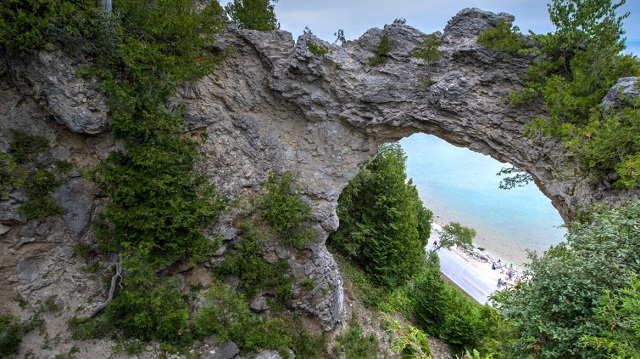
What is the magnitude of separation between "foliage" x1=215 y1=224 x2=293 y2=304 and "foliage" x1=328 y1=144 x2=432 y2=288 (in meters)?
4.70

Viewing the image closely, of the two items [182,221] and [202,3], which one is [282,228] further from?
[202,3]

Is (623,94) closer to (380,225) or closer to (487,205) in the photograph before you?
(380,225)

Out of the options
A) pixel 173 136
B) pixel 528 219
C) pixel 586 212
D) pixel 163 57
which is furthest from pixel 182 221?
pixel 528 219

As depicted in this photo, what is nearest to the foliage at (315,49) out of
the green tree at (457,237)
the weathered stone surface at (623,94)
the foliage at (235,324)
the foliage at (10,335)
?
the weathered stone surface at (623,94)

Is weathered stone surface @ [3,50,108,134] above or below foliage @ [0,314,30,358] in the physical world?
above

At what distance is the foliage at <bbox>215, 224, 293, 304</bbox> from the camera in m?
8.75

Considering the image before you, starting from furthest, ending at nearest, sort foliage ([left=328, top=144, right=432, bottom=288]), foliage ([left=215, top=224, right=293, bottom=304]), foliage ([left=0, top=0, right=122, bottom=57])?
foliage ([left=328, top=144, right=432, bottom=288]), foliage ([left=215, top=224, right=293, bottom=304]), foliage ([left=0, top=0, right=122, bottom=57])

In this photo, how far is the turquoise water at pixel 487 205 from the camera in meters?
30.7

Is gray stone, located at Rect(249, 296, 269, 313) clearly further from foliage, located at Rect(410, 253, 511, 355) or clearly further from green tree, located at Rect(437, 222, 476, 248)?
green tree, located at Rect(437, 222, 476, 248)

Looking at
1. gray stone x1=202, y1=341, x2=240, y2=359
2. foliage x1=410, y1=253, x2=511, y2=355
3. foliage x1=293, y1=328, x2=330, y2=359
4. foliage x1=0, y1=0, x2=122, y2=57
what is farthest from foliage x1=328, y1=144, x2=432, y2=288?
foliage x1=0, y1=0, x2=122, y2=57

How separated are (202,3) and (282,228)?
8.39m

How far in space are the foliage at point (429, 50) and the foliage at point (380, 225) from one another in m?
5.30

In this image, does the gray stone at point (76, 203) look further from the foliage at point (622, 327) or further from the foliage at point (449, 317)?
the foliage at point (449, 317)

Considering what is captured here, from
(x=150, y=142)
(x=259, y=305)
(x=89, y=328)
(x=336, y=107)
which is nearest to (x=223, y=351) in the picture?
(x=259, y=305)
